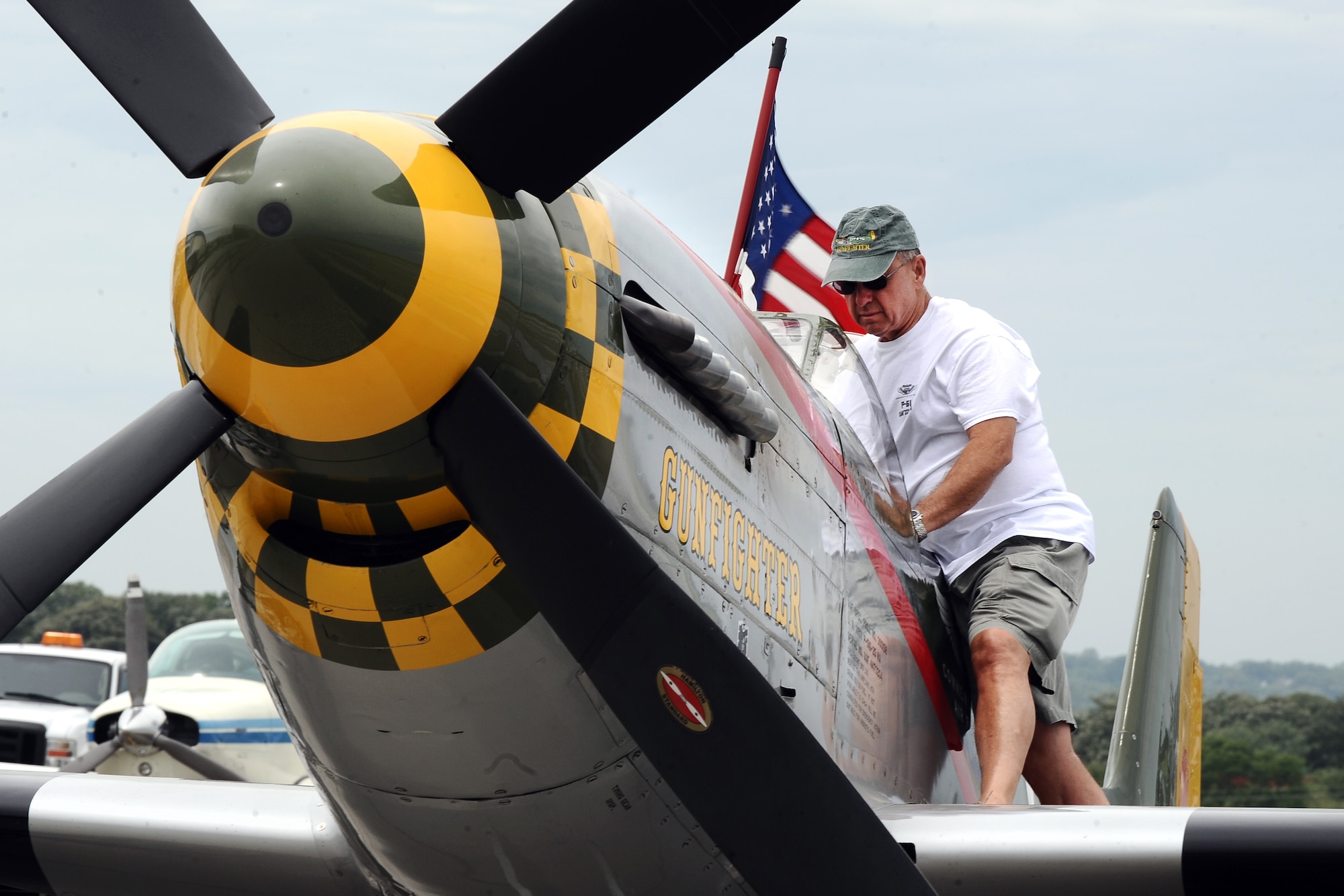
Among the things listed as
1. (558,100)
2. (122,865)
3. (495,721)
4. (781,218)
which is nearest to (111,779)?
(122,865)

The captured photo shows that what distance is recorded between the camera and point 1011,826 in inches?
121

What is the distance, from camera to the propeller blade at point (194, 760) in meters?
10.3

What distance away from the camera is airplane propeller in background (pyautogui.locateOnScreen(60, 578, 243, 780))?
10.4m

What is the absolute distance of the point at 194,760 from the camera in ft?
33.9

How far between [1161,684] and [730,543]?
13.2 ft

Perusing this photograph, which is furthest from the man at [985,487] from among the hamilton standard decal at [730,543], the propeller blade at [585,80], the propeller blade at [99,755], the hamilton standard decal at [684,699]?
the propeller blade at [99,755]

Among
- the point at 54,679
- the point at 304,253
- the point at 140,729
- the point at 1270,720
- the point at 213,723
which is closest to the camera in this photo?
the point at 304,253

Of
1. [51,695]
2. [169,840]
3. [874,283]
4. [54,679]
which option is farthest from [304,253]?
[54,679]

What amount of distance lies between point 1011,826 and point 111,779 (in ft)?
8.48

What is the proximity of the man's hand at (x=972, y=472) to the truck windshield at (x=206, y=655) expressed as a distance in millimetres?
9124

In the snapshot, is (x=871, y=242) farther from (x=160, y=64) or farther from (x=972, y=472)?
(x=160, y=64)

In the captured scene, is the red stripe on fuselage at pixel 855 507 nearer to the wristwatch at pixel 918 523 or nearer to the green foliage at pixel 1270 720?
the wristwatch at pixel 918 523

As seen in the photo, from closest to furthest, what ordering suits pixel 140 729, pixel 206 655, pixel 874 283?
1. pixel 874 283
2. pixel 140 729
3. pixel 206 655

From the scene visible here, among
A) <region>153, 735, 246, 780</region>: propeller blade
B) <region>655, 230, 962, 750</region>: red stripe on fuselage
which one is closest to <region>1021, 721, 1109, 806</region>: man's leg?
<region>655, 230, 962, 750</region>: red stripe on fuselage
